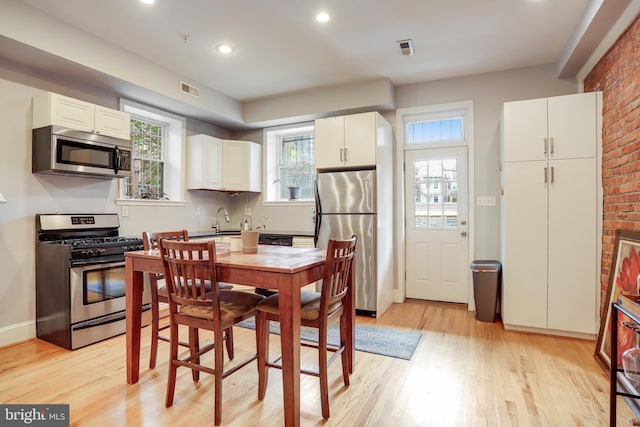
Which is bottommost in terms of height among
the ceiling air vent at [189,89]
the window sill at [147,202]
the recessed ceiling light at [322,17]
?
the window sill at [147,202]

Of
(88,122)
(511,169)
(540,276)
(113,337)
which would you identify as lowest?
(113,337)

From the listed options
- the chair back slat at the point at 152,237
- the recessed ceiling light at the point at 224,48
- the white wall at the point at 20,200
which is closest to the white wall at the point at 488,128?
the recessed ceiling light at the point at 224,48

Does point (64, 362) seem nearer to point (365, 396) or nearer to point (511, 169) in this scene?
point (365, 396)

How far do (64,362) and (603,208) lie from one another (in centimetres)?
459

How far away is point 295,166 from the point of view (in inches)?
205

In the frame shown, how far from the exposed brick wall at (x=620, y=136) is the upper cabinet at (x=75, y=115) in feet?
14.4

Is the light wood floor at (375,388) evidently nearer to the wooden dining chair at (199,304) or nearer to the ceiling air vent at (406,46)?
the wooden dining chair at (199,304)

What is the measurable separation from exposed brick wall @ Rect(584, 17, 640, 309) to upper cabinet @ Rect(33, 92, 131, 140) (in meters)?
4.38

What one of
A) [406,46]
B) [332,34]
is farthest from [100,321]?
[406,46]

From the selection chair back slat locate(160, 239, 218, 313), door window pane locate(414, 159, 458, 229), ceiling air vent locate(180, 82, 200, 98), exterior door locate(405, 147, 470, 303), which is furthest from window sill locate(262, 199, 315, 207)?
chair back slat locate(160, 239, 218, 313)

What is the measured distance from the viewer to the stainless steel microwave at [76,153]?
9.71 feet

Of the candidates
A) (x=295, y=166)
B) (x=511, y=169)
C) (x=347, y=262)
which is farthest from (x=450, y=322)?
(x=295, y=166)

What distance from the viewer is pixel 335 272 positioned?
6.64ft

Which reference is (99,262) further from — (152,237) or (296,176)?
(296,176)
